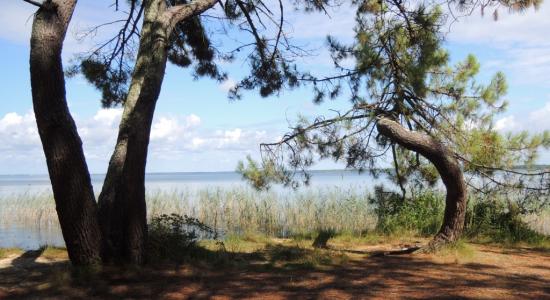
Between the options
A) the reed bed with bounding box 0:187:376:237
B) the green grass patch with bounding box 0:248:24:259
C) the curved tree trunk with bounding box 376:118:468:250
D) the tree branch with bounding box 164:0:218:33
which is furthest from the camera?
the reed bed with bounding box 0:187:376:237

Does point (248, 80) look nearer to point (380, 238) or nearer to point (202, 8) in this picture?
point (202, 8)

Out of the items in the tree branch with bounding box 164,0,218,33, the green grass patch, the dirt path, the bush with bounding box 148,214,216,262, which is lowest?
the green grass patch

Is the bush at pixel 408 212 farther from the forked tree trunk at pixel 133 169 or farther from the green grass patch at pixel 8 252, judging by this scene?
the green grass patch at pixel 8 252

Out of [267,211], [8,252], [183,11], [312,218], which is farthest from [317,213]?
[183,11]

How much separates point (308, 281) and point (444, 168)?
8.14 feet

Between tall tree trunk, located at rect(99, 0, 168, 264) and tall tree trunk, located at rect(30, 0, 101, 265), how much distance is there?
26 centimetres

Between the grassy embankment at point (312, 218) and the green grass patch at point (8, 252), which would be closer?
the green grass patch at point (8, 252)

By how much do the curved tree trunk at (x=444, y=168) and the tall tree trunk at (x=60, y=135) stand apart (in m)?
3.64

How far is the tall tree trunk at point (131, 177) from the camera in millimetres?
5512

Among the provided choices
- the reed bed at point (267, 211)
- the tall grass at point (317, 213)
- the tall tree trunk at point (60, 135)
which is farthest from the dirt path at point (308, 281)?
the reed bed at point (267, 211)

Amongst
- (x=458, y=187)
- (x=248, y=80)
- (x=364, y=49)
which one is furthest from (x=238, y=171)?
(x=458, y=187)

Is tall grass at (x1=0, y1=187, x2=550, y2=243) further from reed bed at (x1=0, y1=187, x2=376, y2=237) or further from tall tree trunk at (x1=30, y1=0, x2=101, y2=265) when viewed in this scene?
tall tree trunk at (x1=30, y1=0, x2=101, y2=265)

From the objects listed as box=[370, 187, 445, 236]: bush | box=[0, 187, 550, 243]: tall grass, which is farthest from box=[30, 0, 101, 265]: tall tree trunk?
box=[370, 187, 445, 236]: bush

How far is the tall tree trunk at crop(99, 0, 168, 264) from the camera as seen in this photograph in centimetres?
551
